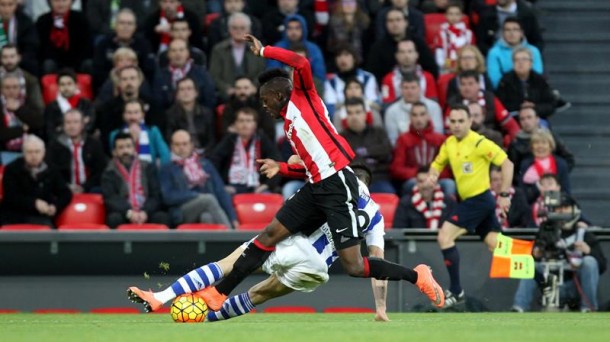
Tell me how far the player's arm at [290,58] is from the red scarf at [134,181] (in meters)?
6.13

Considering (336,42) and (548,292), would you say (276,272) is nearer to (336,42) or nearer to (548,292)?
(548,292)

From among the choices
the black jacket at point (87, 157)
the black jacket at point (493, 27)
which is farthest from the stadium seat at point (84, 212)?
the black jacket at point (493, 27)

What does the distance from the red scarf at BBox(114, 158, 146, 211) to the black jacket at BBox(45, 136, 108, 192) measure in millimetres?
467

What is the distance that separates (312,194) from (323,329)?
111 cm

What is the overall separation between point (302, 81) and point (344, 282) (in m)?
4.99

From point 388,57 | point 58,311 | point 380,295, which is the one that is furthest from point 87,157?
point 380,295

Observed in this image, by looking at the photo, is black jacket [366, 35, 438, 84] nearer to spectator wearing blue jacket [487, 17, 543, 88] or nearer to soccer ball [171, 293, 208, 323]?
spectator wearing blue jacket [487, 17, 543, 88]

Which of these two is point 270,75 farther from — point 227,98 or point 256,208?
point 227,98

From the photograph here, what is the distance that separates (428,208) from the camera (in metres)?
15.8

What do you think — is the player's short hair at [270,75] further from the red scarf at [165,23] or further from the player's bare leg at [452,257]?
the red scarf at [165,23]

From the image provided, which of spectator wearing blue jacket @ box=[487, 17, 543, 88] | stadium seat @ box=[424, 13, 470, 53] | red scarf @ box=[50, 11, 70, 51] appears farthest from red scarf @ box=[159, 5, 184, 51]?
spectator wearing blue jacket @ box=[487, 17, 543, 88]

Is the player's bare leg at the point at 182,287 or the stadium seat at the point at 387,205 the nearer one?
the player's bare leg at the point at 182,287

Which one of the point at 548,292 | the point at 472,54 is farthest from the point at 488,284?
the point at 472,54

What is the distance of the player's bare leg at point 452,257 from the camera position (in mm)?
14492
